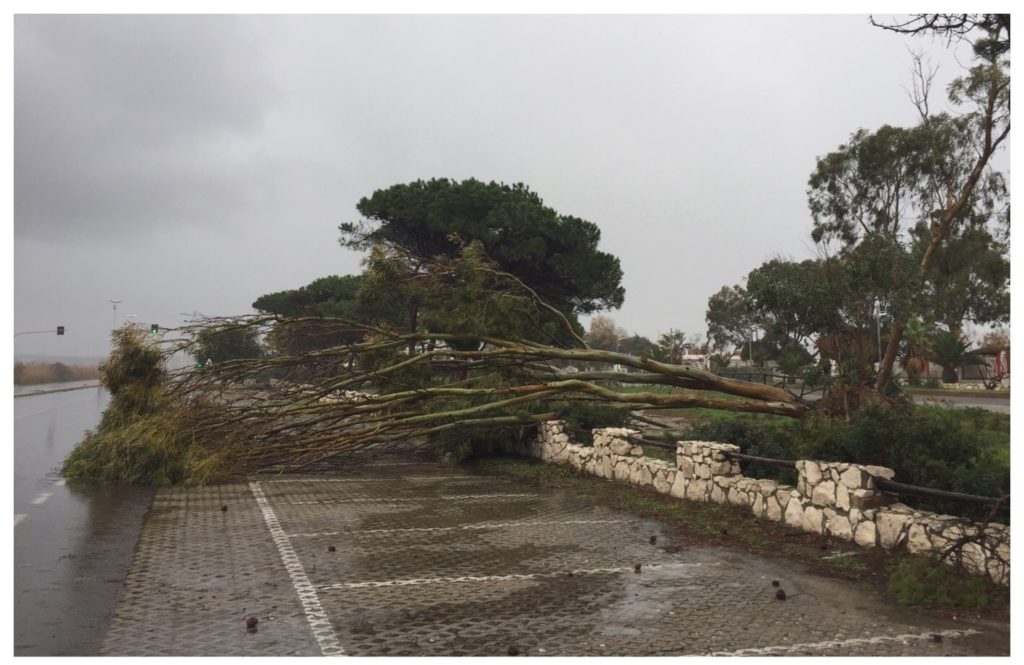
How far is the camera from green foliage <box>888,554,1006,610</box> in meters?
5.56

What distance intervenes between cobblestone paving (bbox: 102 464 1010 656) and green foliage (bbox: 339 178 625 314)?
55.2 ft

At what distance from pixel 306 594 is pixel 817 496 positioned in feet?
17.3

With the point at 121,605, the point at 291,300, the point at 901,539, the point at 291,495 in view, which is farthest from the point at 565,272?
the point at 291,300

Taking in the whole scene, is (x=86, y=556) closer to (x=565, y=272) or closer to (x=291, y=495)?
(x=291, y=495)

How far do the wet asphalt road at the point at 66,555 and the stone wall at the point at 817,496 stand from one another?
21.3 feet

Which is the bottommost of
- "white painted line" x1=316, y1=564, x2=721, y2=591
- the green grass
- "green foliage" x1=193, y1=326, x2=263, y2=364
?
"white painted line" x1=316, y1=564, x2=721, y2=591

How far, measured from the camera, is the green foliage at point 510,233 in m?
26.0

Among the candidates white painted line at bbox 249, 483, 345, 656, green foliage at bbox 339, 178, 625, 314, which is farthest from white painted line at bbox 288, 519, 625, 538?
green foliage at bbox 339, 178, 625, 314

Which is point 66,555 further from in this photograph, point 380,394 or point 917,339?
point 917,339

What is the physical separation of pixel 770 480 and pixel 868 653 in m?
4.54

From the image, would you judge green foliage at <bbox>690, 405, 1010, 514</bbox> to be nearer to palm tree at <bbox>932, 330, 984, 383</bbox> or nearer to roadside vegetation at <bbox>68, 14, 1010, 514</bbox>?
roadside vegetation at <bbox>68, 14, 1010, 514</bbox>

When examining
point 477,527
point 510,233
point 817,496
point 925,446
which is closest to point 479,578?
point 477,527

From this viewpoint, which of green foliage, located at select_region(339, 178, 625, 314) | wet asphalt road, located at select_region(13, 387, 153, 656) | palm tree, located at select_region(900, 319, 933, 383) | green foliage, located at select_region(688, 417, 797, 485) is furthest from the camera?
green foliage, located at select_region(339, 178, 625, 314)

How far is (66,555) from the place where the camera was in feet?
24.8
